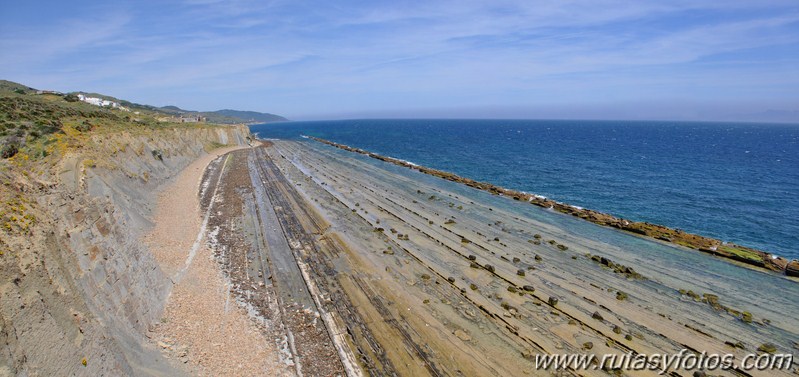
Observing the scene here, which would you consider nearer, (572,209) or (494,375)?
(494,375)

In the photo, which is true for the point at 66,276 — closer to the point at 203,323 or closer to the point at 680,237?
the point at 203,323

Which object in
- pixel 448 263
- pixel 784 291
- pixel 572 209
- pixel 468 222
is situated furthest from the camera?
pixel 572 209

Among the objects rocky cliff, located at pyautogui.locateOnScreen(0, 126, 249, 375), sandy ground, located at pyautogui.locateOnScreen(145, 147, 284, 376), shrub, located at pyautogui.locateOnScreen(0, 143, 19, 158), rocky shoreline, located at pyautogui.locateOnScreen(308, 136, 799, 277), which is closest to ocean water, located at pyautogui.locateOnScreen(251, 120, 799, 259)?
rocky shoreline, located at pyautogui.locateOnScreen(308, 136, 799, 277)

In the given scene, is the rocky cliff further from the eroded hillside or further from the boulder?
the boulder

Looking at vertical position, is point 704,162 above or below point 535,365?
above

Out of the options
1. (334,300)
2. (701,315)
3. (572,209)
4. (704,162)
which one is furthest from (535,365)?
(704,162)

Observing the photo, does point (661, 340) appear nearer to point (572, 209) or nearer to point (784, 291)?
point (784, 291)
